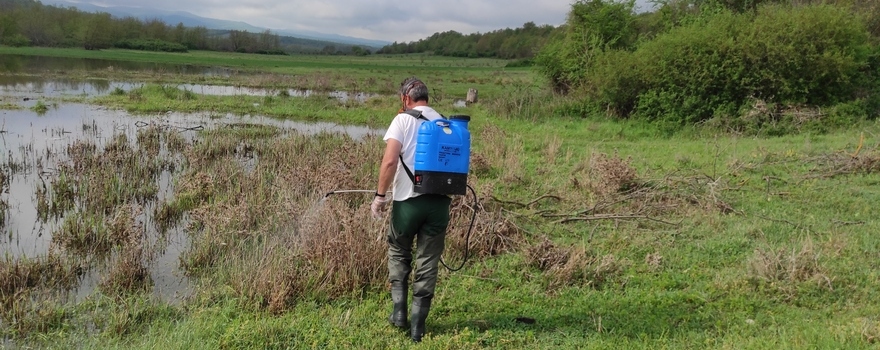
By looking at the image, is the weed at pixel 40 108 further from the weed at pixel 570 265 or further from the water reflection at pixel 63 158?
the weed at pixel 570 265

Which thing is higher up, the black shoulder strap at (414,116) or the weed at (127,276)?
the black shoulder strap at (414,116)

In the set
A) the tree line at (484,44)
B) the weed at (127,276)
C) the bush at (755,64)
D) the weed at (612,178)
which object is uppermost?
the tree line at (484,44)

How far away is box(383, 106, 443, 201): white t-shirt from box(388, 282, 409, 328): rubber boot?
0.77 metres

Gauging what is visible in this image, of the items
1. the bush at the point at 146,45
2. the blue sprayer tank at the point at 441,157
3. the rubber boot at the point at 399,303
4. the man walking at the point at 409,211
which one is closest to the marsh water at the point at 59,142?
the rubber boot at the point at 399,303

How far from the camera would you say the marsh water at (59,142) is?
6469 millimetres

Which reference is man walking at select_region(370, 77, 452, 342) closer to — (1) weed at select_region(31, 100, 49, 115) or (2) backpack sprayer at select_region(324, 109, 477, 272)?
(2) backpack sprayer at select_region(324, 109, 477, 272)

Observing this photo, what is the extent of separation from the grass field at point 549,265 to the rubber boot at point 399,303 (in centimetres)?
9

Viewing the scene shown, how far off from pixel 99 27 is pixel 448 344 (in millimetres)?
82792

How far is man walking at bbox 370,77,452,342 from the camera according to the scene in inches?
157

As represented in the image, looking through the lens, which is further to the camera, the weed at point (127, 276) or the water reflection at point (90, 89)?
the water reflection at point (90, 89)

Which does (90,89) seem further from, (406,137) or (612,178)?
(406,137)

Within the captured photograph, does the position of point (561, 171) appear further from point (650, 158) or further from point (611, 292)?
point (611, 292)

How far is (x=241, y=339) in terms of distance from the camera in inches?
168

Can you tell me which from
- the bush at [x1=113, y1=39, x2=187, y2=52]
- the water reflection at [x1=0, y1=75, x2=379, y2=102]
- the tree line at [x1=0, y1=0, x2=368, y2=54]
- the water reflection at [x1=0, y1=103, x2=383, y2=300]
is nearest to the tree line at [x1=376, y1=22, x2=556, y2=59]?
the tree line at [x1=0, y1=0, x2=368, y2=54]
